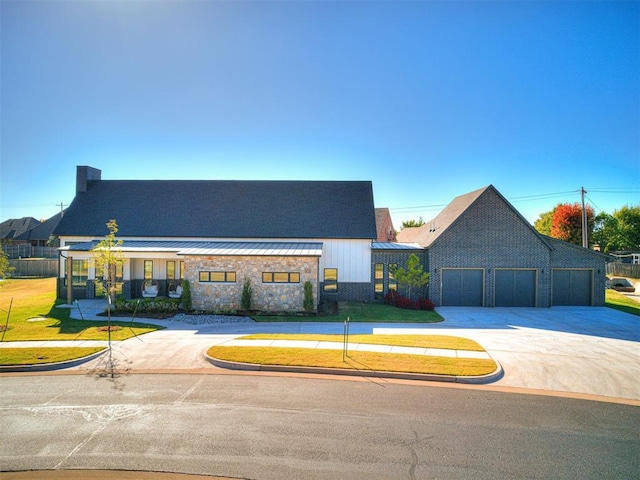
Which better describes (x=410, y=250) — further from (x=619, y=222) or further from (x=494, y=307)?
(x=619, y=222)

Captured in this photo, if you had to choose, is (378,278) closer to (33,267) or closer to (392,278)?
(392,278)

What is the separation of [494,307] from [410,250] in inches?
254

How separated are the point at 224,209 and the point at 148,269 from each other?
22.4ft

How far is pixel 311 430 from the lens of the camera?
318 inches

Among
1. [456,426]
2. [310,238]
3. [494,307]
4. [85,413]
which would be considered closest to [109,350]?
[85,413]

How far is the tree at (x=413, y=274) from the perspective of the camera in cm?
2419

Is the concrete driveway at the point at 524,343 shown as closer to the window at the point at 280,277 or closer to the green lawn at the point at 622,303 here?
the green lawn at the point at 622,303

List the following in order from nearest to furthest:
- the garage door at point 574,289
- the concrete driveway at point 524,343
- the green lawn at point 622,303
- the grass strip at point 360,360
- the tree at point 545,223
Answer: the concrete driveway at point 524,343, the grass strip at point 360,360, the green lawn at point 622,303, the garage door at point 574,289, the tree at point 545,223

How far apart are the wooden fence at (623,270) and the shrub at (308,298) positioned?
39.9 m

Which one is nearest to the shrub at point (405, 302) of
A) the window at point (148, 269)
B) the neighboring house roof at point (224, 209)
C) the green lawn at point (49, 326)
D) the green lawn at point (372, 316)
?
the green lawn at point (372, 316)

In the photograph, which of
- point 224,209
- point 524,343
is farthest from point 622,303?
point 224,209

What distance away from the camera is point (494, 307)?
81.0 feet

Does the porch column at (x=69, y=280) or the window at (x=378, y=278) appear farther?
the window at (x=378, y=278)

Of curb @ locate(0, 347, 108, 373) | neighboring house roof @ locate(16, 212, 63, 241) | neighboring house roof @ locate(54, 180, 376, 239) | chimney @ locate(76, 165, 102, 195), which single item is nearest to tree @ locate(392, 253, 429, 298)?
neighboring house roof @ locate(54, 180, 376, 239)
